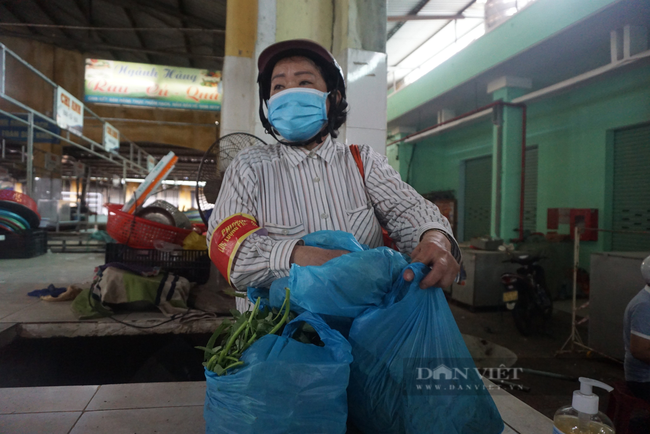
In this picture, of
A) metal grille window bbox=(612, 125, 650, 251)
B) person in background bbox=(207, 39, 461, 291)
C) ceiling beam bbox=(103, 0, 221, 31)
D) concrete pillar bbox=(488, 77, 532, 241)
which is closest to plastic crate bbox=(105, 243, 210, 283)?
person in background bbox=(207, 39, 461, 291)

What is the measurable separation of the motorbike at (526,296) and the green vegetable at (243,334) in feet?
16.9

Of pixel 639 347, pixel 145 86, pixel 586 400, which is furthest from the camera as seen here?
pixel 145 86

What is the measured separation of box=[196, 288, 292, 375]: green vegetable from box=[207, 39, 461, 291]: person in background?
0.60 ft

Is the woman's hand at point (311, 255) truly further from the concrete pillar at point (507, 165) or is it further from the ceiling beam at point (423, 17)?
the ceiling beam at point (423, 17)

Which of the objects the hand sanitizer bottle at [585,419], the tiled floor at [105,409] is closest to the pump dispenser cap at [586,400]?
the hand sanitizer bottle at [585,419]

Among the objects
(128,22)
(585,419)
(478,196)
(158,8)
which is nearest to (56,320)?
(585,419)

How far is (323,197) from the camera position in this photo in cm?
146

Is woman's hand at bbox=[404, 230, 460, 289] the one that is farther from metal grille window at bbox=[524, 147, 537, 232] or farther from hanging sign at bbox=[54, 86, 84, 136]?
metal grille window at bbox=[524, 147, 537, 232]

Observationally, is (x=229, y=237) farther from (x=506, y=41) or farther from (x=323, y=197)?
(x=506, y=41)

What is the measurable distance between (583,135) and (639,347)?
259 inches

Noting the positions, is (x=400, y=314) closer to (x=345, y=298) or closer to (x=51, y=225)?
(x=345, y=298)

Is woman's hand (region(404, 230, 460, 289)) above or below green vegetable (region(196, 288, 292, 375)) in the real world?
above

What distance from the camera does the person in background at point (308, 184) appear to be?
51.2 inches

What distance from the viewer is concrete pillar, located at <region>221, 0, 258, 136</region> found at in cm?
386
